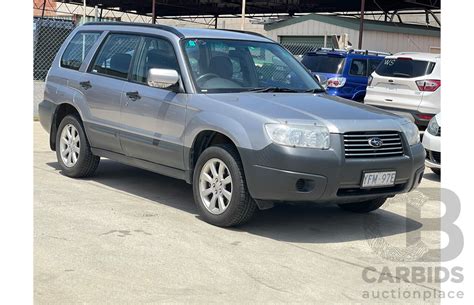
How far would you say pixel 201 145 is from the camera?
20.6 ft

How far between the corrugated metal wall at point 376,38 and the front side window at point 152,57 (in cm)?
1879

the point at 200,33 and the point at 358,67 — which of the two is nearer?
the point at 200,33

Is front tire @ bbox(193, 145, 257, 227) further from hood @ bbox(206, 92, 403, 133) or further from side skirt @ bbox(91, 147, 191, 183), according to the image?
hood @ bbox(206, 92, 403, 133)

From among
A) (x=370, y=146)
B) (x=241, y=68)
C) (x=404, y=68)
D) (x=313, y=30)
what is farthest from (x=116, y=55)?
(x=313, y=30)

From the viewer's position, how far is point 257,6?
3319 cm

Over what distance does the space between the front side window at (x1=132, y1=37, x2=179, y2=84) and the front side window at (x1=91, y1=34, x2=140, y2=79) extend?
16cm

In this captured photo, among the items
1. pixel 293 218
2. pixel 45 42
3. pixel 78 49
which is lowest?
pixel 293 218

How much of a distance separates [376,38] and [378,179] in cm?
2010

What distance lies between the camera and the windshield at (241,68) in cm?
647

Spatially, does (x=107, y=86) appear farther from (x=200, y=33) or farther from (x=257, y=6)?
(x=257, y=6)

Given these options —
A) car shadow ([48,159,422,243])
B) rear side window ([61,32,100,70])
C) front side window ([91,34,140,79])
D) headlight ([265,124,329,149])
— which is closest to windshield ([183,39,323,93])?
front side window ([91,34,140,79])

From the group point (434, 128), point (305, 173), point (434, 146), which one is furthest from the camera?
point (434, 128)

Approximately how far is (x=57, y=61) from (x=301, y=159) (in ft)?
13.9
